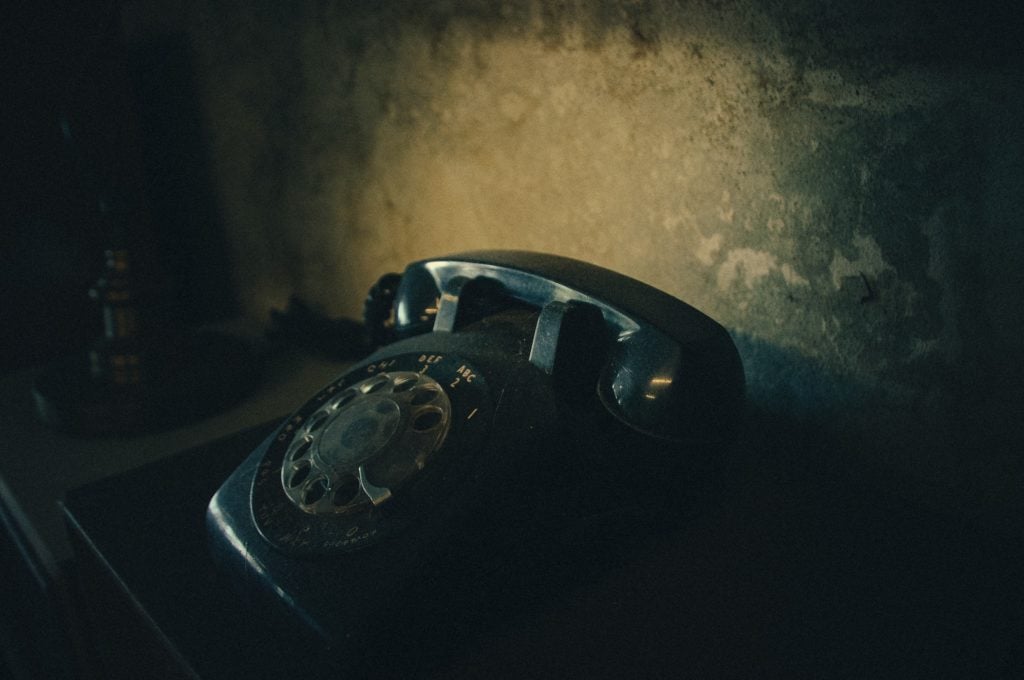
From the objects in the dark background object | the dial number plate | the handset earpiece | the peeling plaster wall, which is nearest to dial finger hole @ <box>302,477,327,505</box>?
the dial number plate

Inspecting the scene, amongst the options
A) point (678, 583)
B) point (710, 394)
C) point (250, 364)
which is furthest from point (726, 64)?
point (250, 364)

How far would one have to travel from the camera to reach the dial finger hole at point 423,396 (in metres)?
Result: 0.54

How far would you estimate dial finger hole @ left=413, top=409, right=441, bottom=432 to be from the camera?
516 mm

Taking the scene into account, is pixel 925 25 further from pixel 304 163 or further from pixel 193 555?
pixel 304 163

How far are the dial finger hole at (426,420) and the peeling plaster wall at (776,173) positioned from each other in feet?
1.06

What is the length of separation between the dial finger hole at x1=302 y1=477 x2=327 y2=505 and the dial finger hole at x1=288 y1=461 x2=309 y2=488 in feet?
0.05

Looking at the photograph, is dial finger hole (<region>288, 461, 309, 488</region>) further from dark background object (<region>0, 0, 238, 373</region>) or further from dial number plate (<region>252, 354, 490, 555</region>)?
dark background object (<region>0, 0, 238, 373</region>)

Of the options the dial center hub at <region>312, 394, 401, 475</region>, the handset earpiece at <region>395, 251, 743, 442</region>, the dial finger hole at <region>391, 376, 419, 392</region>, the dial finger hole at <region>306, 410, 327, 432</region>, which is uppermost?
the handset earpiece at <region>395, 251, 743, 442</region>

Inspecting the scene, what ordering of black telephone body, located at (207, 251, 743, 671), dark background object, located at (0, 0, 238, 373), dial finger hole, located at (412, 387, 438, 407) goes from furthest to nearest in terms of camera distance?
dark background object, located at (0, 0, 238, 373), dial finger hole, located at (412, 387, 438, 407), black telephone body, located at (207, 251, 743, 671)

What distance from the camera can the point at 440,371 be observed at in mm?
566

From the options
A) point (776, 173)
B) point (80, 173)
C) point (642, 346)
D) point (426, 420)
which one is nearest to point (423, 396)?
point (426, 420)

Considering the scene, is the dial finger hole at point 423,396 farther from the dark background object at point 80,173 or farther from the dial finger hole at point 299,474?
the dark background object at point 80,173

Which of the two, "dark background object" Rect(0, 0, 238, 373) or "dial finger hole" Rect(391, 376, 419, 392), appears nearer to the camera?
"dial finger hole" Rect(391, 376, 419, 392)

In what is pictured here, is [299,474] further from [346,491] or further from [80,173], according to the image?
[80,173]
